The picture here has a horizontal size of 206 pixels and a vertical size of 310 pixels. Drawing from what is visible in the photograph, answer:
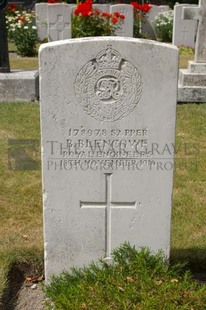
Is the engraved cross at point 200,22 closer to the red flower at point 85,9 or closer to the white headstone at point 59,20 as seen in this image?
the red flower at point 85,9

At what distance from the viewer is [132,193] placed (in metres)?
2.79

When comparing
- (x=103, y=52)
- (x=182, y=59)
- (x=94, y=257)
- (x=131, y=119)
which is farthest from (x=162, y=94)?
(x=182, y=59)

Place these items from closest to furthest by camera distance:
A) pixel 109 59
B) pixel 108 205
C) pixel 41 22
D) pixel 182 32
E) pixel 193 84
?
pixel 109 59, pixel 108 205, pixel 193 84, pixel 182 32, pixel 41 22

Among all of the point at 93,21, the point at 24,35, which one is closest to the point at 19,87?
the point at 93,21

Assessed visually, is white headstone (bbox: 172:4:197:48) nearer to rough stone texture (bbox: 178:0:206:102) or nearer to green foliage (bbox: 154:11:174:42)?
green foliage (bbox: 154:11:174:42)

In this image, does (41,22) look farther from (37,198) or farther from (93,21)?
(37,198)

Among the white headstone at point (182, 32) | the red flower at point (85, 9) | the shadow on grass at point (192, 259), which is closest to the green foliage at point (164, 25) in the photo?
the white headstone at point (182, 32)

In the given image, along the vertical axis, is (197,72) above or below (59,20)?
below

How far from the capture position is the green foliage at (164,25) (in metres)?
15.5

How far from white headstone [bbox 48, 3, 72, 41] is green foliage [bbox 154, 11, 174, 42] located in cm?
415

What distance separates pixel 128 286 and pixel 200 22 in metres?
5.83

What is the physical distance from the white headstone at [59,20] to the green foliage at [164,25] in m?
4.15

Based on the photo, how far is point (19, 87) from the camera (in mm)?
7383

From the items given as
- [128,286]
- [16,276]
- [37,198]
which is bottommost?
[16,276]
